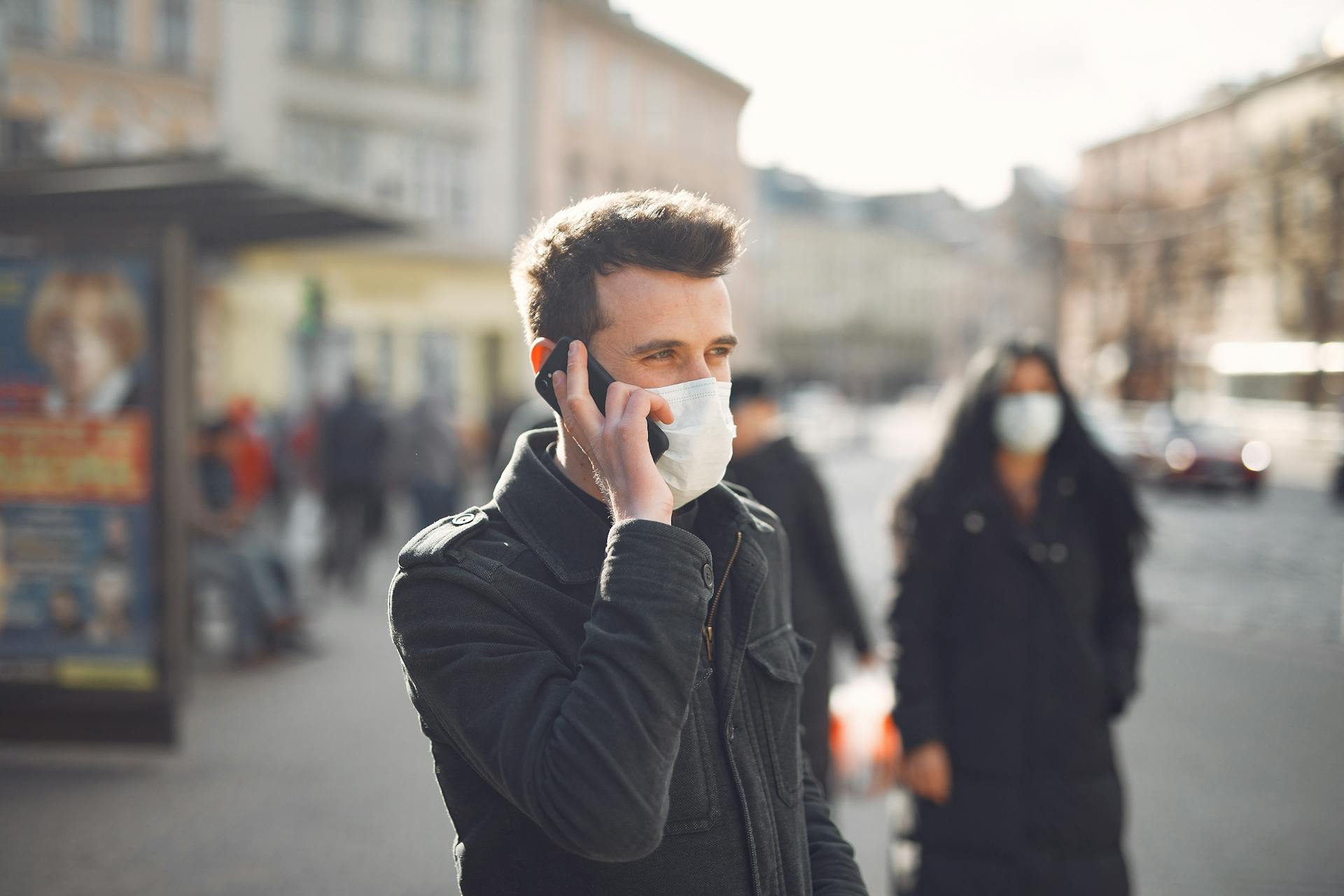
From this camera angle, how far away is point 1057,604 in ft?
11.4

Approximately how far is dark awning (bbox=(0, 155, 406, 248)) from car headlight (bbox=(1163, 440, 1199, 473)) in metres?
19.5

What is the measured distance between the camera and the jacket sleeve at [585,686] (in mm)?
1509

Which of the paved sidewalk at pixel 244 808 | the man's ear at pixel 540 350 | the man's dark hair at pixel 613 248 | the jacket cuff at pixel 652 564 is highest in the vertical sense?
the man's dark hair at pixel 613 248

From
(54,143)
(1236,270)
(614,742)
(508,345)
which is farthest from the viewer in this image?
(1236,270)

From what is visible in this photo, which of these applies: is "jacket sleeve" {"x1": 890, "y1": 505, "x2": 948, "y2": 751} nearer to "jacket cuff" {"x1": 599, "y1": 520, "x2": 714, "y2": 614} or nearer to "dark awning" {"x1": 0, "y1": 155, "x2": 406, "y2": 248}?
"jacket cuff" {"x1": 599, "y1": 520, "x2": 714, "y2": 614}

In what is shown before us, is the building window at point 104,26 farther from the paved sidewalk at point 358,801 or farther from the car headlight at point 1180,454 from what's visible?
the car headlight at point 1180,454

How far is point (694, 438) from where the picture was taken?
1798 millimetres

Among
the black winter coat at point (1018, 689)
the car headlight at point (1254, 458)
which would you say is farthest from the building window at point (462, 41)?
the black winter coat at point (1018, 689)

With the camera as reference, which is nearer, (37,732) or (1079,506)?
(1079,506)

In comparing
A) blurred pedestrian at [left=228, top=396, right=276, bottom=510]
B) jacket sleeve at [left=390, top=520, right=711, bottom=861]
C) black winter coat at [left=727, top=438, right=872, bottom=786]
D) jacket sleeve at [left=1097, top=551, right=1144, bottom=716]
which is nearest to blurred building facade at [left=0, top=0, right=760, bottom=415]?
blurred pedestrian at [left=228, top=396, right=276, bottom=510]

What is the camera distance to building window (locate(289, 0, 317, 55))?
27.6 meters

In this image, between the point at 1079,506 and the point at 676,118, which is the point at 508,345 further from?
the point at 1079,506

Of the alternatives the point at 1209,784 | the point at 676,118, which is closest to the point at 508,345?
the point at 676,118

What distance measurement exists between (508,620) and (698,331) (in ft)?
1.78
